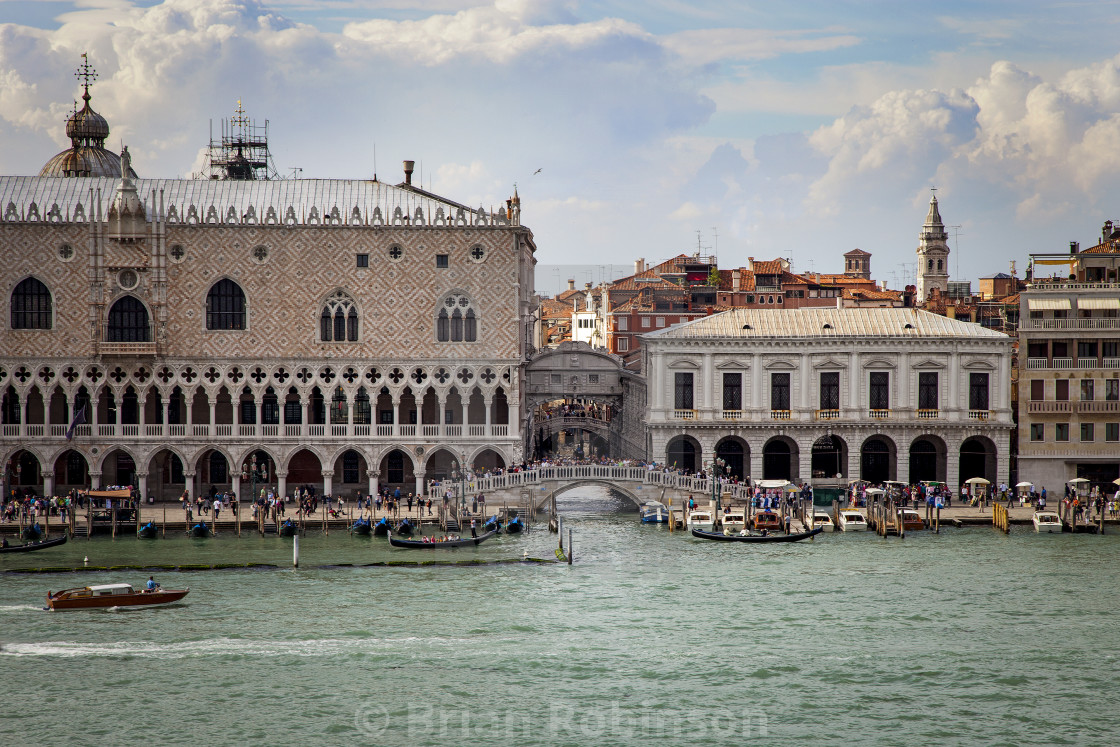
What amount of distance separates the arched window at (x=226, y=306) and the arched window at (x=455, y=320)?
27.1 feet

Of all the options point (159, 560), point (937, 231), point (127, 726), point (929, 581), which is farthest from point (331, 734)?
point (937, 231)

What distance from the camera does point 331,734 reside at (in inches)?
1233

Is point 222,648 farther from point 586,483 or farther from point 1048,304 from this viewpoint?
point 1048,304

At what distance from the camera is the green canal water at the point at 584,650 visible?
31.8 meters

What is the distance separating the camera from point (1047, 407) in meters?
58.9

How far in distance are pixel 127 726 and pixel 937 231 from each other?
77.9 m

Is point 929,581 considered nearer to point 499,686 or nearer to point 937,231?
point 499,686

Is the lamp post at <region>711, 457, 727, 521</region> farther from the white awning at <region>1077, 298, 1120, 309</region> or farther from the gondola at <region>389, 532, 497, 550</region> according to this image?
the white awning at <region>1077, 298, 1120, 309</region>

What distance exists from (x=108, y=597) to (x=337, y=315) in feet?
66.3

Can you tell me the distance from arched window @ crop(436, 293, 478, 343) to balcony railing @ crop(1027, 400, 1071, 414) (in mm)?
23694

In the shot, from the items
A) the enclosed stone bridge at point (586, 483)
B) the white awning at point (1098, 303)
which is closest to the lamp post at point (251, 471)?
the enclosed stone bridge at point (586, 483)

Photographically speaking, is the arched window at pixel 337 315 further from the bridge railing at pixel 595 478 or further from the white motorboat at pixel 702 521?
the white motorboat at pixel 702 521

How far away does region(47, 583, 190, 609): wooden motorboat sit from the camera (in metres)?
40.8

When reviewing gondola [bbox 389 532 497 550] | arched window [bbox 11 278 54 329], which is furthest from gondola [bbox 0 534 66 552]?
gondola [bbox 389 532 497 550]
